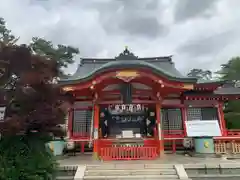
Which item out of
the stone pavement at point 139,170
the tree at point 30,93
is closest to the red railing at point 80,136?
the stone pavement at point 139,170

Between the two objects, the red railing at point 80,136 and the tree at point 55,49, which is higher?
the tree at point 55,49

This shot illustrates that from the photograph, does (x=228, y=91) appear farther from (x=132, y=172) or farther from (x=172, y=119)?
(x=132, y=172)

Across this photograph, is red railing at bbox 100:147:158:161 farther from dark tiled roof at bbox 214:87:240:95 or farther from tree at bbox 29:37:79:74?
tree at bbox 29:37:79:74

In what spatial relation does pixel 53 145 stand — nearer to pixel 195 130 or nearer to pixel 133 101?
pixel 133 101

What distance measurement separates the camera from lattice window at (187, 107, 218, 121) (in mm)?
11773

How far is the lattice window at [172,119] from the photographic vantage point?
456 inches

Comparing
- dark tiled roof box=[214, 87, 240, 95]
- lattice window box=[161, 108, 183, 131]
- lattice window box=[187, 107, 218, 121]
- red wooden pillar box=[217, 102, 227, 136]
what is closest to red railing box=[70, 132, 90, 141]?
lattice window box=[161, 108, 183, 131]

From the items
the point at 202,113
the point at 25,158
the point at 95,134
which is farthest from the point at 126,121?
the point at 25,158

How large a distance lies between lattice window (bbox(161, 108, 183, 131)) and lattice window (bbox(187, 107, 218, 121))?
0.53 metres

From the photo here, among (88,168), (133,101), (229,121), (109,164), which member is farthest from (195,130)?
(229,121)

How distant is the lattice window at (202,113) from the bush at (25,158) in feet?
26.4

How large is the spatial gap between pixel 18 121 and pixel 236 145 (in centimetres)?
959

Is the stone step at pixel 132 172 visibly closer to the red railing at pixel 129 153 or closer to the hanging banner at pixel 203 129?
the red railing at pixel 129 153

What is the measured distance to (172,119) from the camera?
38.3 feet
